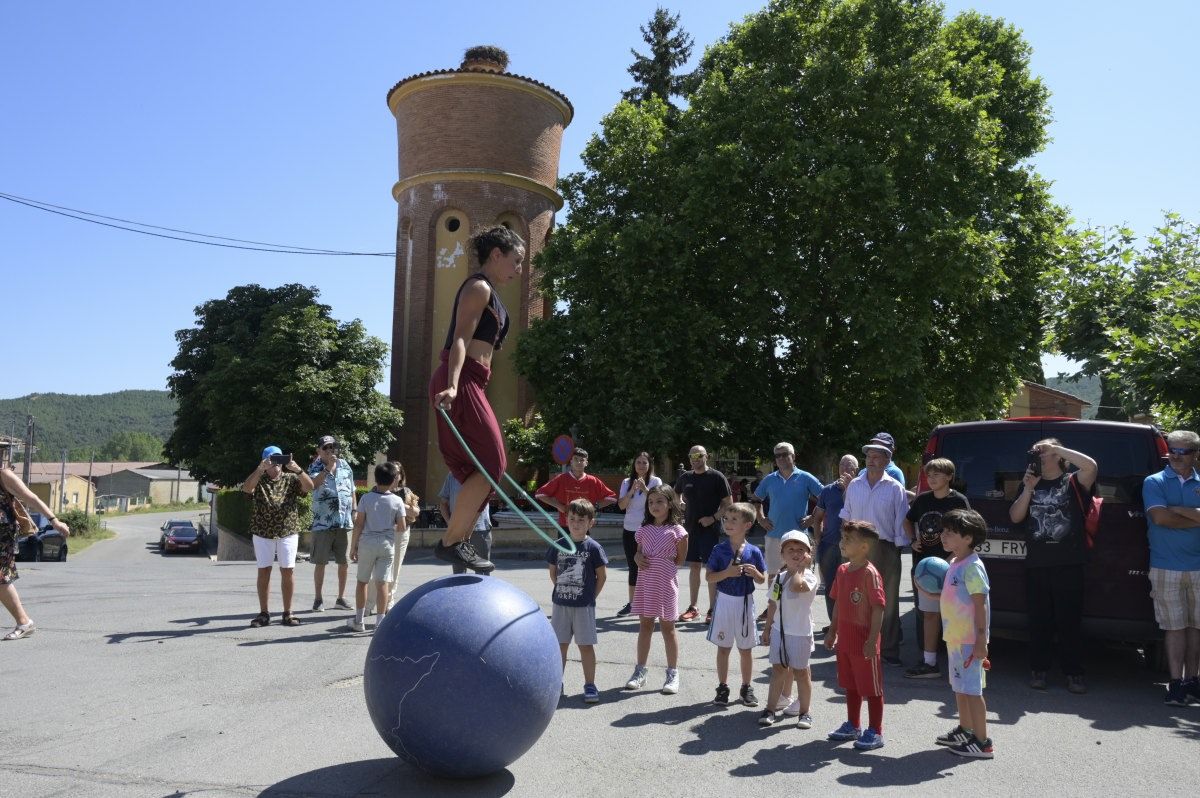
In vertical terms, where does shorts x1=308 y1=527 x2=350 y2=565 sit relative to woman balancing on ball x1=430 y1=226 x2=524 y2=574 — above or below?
below

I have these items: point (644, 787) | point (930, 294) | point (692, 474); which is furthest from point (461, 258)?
point (644, 787)

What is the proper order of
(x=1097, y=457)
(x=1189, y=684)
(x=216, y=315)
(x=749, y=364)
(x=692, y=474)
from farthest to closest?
1. (x=216, y=315)
2. (x=749, y=364)
3. (x=692, y=474)
4. (x=1097, y=457)
5. (x=1189, y=684)

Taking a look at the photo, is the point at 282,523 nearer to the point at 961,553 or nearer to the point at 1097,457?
the point at 961,553

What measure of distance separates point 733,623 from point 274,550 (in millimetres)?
5537

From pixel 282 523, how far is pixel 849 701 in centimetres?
652

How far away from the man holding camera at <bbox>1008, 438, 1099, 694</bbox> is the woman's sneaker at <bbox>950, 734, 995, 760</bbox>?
2346 millimetres

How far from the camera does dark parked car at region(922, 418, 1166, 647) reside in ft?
25.1

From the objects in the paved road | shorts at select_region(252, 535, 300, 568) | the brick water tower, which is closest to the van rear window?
the paved road

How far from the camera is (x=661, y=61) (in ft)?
119

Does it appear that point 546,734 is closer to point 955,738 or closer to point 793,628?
point 793,628

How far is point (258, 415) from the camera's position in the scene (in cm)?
3369

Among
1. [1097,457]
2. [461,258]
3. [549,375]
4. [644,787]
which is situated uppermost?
[461,258]

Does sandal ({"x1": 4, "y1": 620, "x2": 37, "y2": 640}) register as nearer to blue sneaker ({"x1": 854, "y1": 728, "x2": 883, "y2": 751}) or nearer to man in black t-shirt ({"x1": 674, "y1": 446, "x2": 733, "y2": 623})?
man in black t-shirt ({"x1": 674, "y1": 446, "x2": 733, "y2": 623})

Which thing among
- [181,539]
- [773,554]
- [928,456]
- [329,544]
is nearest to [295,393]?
[181,539]
